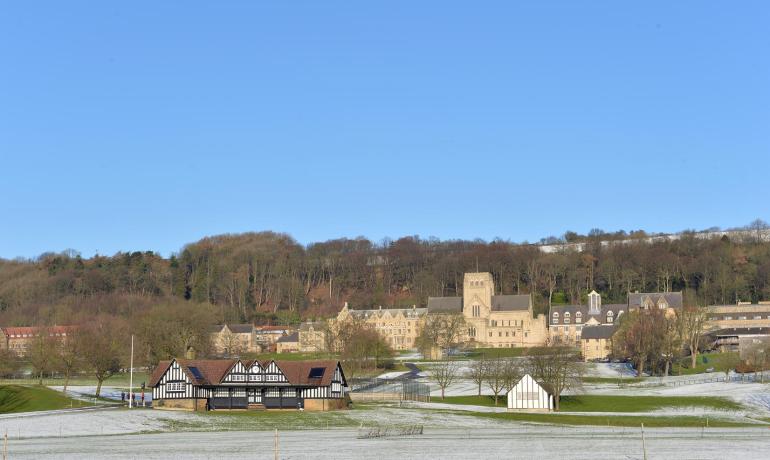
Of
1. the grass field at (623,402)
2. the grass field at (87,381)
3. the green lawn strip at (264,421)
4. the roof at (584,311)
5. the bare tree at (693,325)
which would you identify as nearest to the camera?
the green lawn strip at (264,421)

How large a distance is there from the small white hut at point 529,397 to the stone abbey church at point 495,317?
70.5 metres

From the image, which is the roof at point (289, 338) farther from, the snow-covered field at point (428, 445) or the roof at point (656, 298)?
the snow-covered field at point (428, 445)

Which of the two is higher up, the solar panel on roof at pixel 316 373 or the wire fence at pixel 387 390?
the solar panel on roof at pixel 316 373

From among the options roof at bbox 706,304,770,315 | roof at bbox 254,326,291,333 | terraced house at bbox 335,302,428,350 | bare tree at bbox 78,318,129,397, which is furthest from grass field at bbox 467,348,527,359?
bare tree at bbox 78,318,129,397

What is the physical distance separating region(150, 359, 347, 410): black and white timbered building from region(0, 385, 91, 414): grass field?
7113mm

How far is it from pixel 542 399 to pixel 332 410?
56.1 feet

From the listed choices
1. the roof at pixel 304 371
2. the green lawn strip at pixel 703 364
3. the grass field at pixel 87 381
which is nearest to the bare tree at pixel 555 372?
the roof at pixel 304 371

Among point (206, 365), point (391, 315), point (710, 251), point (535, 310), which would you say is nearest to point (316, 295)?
point (391, 315)

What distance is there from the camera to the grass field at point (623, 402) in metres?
73.2

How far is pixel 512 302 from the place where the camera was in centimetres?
15188

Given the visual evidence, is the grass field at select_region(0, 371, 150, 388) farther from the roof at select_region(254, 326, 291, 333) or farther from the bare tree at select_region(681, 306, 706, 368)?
the bare tree at select_region(681, 306, 706, 368)

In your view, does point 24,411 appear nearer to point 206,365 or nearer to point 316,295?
point 206,365

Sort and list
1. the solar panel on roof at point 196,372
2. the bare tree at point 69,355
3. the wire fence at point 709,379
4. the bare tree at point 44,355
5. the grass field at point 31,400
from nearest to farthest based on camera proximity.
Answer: the grass field at point 31,400, the solar panel on roof at point 196,372, the wire fence at point 709,379, the bare tree at point 69,355, the bare tree at point 44,355

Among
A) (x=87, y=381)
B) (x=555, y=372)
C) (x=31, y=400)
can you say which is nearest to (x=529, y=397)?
(x=555, y=372)
